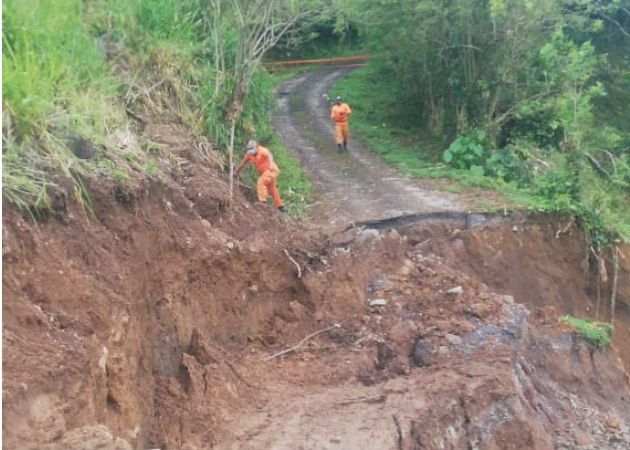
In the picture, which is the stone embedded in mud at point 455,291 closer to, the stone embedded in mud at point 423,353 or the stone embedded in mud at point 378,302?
the stone embedded in mud at point 378,302

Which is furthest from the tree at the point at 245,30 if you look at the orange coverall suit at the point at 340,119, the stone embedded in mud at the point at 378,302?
the orange coverall suit at the point at 340,119

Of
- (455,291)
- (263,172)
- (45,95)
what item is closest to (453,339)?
(455,291)

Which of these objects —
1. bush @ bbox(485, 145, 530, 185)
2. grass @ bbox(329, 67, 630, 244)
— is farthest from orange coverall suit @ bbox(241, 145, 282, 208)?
bush @ bbox(485, 145, 530, 185)

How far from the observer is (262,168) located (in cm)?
1185

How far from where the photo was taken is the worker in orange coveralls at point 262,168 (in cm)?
1162

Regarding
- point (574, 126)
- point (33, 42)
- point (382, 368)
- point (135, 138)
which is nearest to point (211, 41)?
point (135, 138)

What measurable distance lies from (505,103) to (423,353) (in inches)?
339

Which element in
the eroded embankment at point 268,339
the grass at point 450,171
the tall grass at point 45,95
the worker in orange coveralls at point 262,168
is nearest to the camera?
the eroded embankment at point 268,339

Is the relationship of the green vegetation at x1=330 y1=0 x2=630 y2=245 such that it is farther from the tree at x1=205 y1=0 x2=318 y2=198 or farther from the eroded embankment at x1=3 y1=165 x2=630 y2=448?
the eroded embankment at x1=3 y1=165 x2=630 y2=448

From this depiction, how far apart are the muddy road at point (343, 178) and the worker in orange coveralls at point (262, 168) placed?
0.95m

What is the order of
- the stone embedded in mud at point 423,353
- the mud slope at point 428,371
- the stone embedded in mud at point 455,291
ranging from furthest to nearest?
the stone embedded in mud at point 455,291
the stone embedded in mud at point 423,353
the mud slope at point 428,371

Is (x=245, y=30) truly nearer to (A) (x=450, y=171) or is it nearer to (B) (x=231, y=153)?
(B) (x=231, y=153)

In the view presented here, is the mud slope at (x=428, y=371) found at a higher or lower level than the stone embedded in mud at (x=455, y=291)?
lower

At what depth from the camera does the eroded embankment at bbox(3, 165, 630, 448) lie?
6.37 meters
